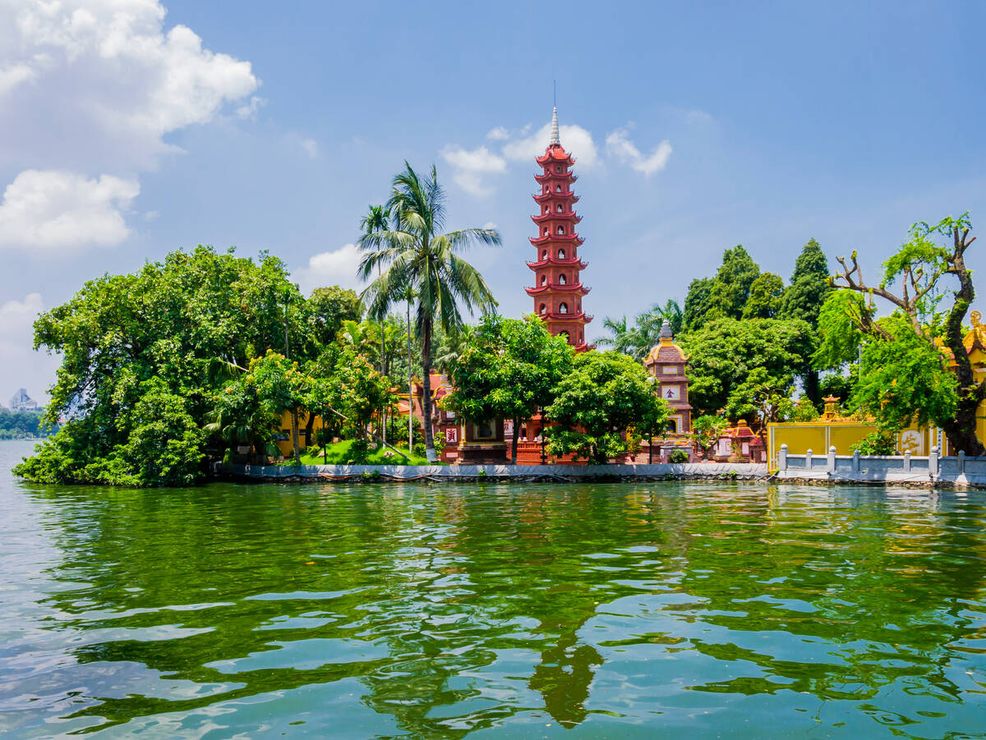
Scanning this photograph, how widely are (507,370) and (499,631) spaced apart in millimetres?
25623

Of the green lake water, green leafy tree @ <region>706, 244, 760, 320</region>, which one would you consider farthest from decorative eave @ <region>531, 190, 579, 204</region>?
the green lake water

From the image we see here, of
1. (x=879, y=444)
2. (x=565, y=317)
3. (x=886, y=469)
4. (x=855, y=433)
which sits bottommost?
(x=886, y=469)

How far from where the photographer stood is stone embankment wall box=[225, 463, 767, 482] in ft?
103

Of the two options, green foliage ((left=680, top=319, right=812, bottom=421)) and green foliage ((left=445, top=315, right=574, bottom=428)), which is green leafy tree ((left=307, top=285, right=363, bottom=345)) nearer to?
green foliage ((left=445, top=315, right=574, bottom=428))

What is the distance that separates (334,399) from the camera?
33750 mm

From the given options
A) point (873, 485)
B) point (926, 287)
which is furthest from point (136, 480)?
point (926, 287)

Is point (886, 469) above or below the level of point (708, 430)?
below

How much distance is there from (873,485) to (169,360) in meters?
29.2

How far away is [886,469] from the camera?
89.9ft

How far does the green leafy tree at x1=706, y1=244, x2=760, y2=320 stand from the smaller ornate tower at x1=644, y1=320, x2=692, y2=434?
467 inches

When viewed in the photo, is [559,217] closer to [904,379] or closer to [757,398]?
[757,398]

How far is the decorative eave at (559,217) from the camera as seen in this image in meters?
50.7

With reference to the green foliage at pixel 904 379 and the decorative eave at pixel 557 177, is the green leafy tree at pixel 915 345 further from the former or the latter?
the decorative eave at pixel 557 177

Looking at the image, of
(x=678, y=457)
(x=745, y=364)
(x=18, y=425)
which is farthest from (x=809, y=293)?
(x=18, y=425)
